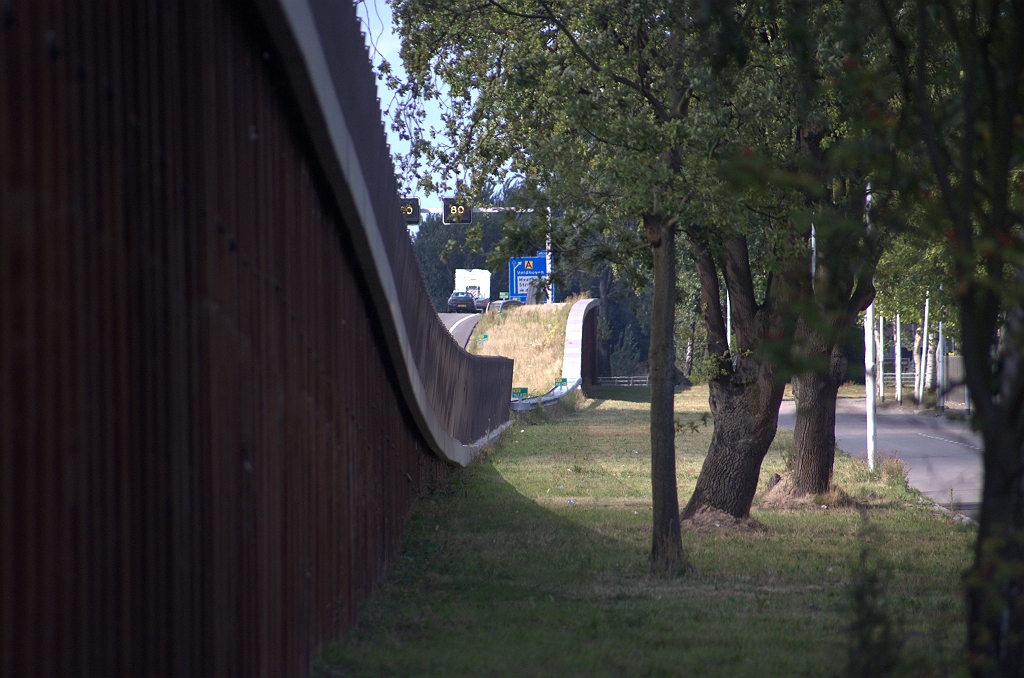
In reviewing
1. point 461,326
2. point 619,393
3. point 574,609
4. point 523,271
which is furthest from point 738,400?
point 461,326

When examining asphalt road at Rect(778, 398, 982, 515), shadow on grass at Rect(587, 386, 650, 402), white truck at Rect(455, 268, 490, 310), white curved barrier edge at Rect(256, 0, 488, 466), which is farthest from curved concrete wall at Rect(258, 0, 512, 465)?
white truck at Rect(455, 268, 490, 310)

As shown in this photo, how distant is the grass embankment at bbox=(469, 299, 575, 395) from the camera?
42.4 metres

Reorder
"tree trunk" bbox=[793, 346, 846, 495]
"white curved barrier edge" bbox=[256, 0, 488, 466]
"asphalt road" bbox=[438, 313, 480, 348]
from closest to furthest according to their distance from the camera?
"white curved barrier edge" bbox=[256, 0, 488, 466] < "tree trunk" bbox=[793, 346, 846, 495] < "asphalt road" bbox=[438, 313, 480, 348]

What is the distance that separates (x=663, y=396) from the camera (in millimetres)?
9117

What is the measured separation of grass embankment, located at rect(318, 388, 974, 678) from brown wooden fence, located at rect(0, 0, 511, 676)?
95cm

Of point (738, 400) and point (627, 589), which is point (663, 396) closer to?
point (627, 589)

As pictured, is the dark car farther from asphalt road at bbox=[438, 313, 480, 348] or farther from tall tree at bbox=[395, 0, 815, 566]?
tall tree at bbox=[395, 0, 815, 566]

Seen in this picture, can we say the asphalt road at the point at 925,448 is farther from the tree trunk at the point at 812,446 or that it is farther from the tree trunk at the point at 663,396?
the tree trunk at the point at 663,396

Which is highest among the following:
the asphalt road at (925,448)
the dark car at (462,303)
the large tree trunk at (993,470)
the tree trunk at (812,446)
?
the dark car at (462,303)

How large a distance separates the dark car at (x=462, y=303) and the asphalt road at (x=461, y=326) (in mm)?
5023

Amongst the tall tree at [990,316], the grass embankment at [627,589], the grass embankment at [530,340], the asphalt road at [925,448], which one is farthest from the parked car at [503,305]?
the tall tree at [990,316]

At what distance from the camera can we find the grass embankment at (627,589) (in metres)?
5.81

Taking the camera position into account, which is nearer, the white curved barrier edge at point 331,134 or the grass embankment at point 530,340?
the white curved barrier edge at point 331,134

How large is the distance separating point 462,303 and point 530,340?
17.0 m
